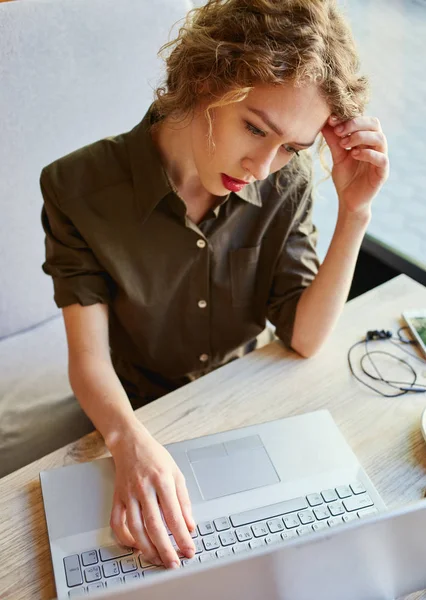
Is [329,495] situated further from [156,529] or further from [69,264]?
[69,264]

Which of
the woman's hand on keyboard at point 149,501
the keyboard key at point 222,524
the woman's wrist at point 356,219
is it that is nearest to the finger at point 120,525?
the woman's hand on keyboard at point 149,501

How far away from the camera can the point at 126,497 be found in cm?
79

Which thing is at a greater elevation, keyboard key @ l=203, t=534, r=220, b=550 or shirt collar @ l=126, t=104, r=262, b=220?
shirt collar @ l=126, t=104, r=262, b=220

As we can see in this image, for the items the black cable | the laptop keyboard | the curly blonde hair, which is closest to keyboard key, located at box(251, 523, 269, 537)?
the laptop keyboard

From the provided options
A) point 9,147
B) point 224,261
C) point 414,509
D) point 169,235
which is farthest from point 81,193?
point 414,509

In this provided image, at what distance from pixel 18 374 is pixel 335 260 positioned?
0.72 m

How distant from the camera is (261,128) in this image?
874mm

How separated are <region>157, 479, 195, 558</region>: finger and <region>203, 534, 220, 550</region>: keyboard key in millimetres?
23

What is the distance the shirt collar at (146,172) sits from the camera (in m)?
1.01

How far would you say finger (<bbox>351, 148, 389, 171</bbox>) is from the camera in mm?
992

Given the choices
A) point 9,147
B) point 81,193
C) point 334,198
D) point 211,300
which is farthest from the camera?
point 334,198

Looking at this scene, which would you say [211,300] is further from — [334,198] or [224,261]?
[334,198]

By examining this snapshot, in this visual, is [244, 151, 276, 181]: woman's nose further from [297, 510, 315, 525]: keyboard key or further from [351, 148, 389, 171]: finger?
[297, 510, 315, 525]: keyboard key

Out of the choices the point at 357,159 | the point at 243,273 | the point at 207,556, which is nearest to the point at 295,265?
the point at 243,273
